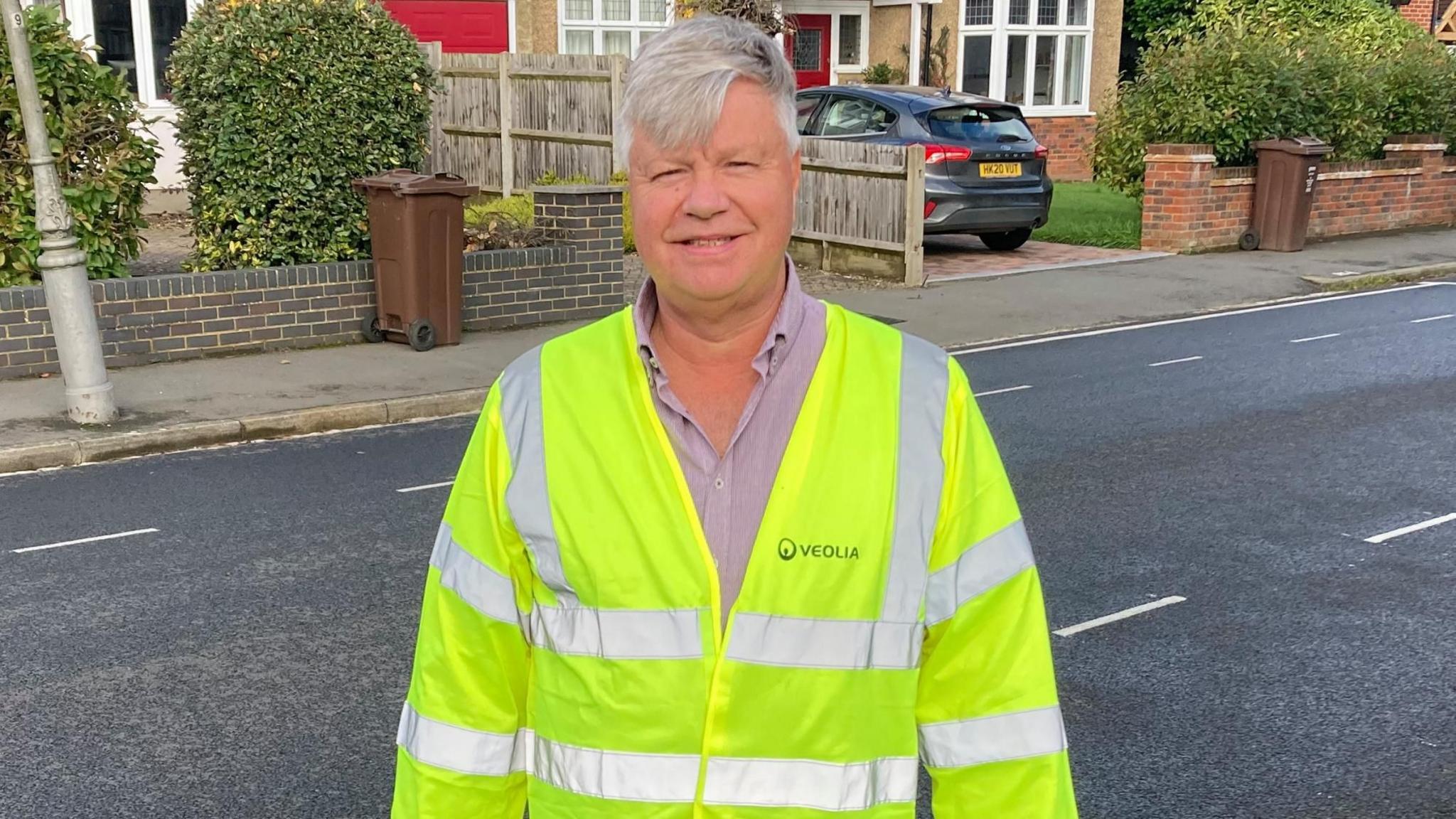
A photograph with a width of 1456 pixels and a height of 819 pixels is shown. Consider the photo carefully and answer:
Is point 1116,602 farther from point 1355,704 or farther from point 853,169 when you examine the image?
point 853,169

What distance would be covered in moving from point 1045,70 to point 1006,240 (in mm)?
10022

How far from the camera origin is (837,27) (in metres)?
24.7

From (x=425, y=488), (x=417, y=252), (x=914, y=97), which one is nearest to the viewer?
(x=425, y=488)

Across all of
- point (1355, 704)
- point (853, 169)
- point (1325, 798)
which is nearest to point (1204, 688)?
point (1355, 704)

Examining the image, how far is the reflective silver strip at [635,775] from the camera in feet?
6.40

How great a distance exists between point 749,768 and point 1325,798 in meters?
3.04

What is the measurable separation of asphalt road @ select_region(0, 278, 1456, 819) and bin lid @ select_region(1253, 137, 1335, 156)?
779 cm

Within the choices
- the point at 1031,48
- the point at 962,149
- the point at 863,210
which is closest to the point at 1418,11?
the point at 1031,48

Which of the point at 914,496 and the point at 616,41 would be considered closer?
the point at 914,496

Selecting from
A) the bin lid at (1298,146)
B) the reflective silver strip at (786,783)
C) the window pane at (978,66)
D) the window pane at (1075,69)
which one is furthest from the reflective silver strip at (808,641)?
the window pane at (1075,69)

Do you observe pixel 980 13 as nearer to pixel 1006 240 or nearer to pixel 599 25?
pixel 599 25

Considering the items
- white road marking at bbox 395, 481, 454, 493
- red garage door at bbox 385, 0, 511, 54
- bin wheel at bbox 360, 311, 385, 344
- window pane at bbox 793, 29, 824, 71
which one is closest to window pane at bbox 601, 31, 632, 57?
red garage door at bbox 385, 0, 511, 54

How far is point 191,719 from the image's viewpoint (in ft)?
16.0

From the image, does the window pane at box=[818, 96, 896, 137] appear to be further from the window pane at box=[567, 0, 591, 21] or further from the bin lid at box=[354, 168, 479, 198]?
the bin lid at box=[354, 168, 479, 198]
